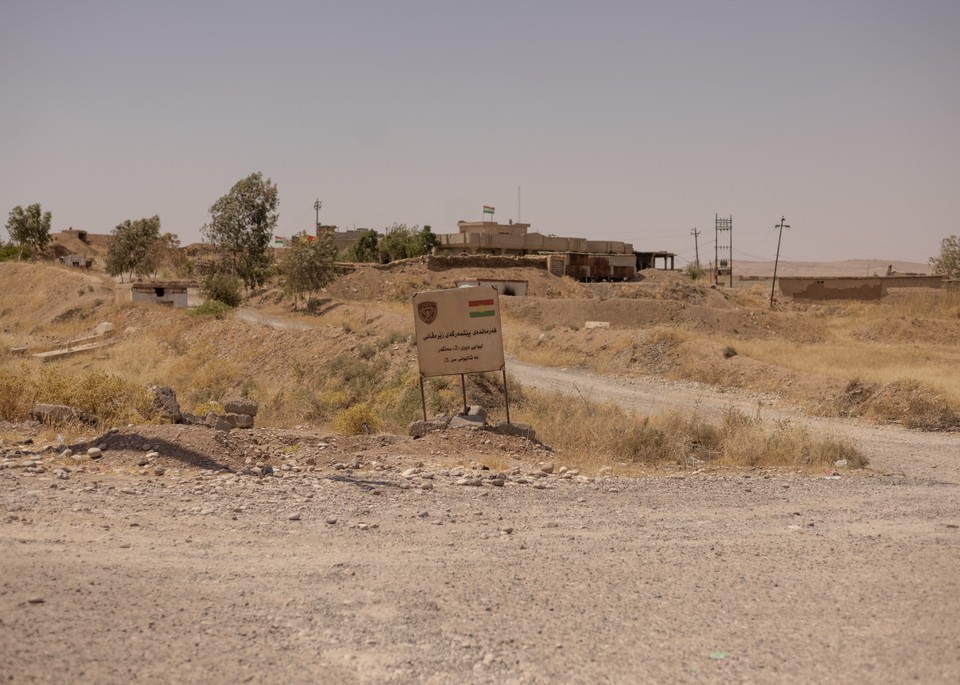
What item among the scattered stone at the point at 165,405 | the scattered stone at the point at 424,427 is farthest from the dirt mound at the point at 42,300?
the scattered stone at the point at 424,427

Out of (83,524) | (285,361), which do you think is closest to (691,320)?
(285,361)

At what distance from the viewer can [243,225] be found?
177 feet

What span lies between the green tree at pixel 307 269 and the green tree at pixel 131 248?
75.2ft

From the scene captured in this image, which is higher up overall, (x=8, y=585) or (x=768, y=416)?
(x=8, y=585)

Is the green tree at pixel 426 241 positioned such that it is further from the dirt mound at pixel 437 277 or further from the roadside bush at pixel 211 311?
the roadside bush at pixel 211 311

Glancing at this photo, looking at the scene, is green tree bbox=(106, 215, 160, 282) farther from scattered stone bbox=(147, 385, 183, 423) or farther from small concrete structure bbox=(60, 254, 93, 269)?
scattered stone bbox=(147, 385, 183, 423)

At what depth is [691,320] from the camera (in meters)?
39.0

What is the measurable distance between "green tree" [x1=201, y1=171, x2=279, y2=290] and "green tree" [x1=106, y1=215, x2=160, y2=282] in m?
15.8

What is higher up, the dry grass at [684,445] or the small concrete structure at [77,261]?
the small concrete structure at [77,261]

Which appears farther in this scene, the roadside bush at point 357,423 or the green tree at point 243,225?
the green tree at point 243,225

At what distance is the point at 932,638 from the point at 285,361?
24.8 meters

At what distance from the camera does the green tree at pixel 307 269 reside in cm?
4819

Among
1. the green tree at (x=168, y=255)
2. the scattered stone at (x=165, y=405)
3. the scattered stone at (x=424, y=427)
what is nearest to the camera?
the scattered stone at (x=424, y=427)

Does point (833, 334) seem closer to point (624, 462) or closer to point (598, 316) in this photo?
point (598, 316)
